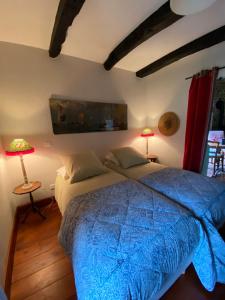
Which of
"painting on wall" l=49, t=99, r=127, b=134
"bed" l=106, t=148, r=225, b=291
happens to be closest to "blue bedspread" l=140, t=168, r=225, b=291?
"bed" l=106, t=148, r=225, b=291

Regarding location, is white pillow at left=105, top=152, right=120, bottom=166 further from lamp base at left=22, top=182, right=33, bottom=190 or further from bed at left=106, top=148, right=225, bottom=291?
lamp base at left=22, top=182, right=33, bottom=190

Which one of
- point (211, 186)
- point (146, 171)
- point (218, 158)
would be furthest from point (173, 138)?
point (211, 186)

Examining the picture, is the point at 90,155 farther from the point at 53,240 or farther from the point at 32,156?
the point at 53,240

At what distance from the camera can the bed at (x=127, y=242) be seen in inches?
27.1

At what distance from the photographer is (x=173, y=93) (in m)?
2.72

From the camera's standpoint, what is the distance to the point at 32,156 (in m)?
2.13

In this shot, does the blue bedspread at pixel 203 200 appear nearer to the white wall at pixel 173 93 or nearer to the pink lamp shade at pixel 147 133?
the white wall at pixel 173 93

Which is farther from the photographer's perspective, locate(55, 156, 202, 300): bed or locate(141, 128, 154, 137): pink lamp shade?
locate(141, 128, 154, 137): pink lamp shade

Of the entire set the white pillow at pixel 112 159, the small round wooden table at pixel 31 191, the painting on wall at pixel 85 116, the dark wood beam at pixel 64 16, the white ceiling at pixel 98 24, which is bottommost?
the small round wooden table at pixel 31 191

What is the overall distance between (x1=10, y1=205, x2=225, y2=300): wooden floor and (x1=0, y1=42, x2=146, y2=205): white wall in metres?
0.80

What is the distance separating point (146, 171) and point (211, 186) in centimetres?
83

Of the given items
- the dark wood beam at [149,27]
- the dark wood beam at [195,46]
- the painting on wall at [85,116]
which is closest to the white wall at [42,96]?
the painting on wall at [85,116]

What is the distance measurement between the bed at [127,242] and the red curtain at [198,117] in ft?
5.11

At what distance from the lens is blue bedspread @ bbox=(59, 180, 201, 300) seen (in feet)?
2.25
